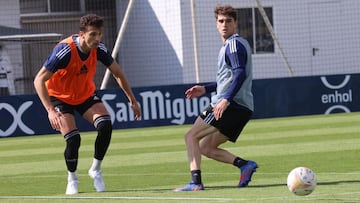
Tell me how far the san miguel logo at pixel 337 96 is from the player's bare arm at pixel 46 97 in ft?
56.7

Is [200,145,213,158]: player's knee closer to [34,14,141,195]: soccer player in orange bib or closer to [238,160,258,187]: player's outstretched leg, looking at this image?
[238,160,258,187]: player's outstretched leg

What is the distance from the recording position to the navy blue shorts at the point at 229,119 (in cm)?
1167

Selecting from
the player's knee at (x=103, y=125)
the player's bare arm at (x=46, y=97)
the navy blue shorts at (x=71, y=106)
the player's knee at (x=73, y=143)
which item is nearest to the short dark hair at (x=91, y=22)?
the player's bare arm at (x=46, y=97)

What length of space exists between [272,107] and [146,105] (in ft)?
11.4

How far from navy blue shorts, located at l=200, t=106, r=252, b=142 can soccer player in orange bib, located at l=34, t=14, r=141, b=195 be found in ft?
3.83

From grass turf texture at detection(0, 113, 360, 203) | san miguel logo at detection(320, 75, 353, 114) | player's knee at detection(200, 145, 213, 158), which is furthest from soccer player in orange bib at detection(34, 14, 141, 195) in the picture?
san miguel logo at detection(320, 75, 353, 114)

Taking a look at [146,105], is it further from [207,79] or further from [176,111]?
[207,79]

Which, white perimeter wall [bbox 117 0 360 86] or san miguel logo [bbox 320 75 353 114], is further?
white perimeter wall [bbox 117 0 360 86]

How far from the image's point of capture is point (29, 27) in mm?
37781

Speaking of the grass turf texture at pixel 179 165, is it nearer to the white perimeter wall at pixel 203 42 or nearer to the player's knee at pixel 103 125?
the player's knee at pixel 103 125

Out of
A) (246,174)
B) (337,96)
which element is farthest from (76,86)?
(337,96)

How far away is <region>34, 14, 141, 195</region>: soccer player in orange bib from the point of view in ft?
37.9

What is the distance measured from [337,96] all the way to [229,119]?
16726 millimetres

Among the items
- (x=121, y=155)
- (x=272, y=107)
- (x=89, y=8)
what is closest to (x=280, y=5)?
(x=89, y=8)
